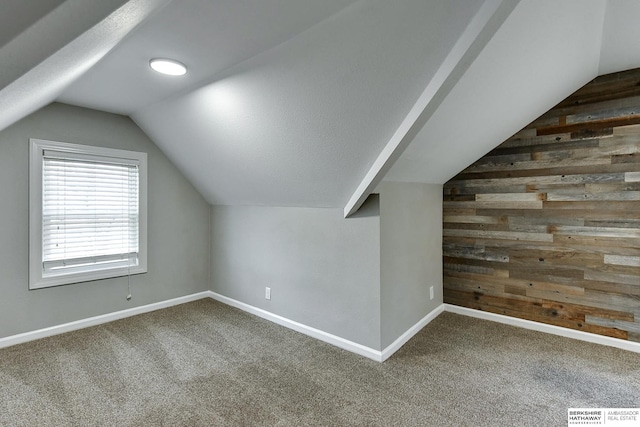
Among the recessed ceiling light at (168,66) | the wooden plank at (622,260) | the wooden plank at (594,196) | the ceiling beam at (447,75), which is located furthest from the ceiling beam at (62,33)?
the wooden plank at (622,260)

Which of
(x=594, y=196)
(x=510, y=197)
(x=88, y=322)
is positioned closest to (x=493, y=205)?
(x=510, y=197)

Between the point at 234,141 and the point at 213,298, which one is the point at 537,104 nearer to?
the point at 234,141

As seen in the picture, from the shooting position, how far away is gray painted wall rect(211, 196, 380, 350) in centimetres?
241

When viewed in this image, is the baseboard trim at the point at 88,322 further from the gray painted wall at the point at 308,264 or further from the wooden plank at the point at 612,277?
the wooden plank at the point at 612,277

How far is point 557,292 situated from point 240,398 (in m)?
2.76

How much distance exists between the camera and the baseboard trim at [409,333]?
2.40 m

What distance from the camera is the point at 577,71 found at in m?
2.35

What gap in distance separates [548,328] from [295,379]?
233cm

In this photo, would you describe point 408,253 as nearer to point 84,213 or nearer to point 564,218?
point 564,218

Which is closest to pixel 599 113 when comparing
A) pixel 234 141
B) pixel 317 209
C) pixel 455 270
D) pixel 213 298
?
pixel 455 270

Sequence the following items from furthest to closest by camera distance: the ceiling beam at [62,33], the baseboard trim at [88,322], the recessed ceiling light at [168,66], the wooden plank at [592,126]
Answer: the baseboard trim at [88,322] < the wooden plank at [592,126] < the recessed ceiling light at [168,66] < the ceiling beam at [62,33]

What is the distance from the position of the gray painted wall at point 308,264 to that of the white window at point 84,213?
2.99 ft

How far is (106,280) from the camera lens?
310 centimetres

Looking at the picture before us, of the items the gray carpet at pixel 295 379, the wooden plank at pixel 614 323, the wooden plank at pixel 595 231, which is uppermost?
the wooden plank at pixel 595 231
